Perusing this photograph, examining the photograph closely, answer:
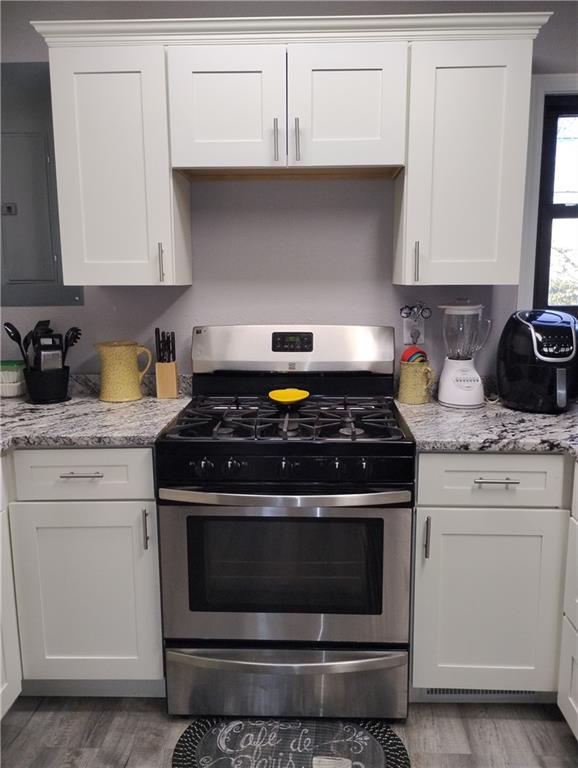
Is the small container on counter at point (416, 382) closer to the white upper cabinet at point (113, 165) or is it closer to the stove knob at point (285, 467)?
the stove knob at point (285, 467)

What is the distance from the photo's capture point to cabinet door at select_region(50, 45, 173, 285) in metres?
1.95

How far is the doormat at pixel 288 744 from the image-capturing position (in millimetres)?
1737

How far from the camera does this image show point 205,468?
5.88 feet

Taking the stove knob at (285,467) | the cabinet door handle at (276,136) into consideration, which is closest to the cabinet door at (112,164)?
the cabinet door handle at (276,136)

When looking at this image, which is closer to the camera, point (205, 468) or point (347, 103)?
point (205, 468)

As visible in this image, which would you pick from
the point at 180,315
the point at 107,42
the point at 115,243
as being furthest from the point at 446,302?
the point at 107,42

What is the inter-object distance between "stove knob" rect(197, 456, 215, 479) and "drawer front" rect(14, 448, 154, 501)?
0.16m

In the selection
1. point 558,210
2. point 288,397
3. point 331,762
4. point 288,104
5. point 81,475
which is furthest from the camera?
point 558,210

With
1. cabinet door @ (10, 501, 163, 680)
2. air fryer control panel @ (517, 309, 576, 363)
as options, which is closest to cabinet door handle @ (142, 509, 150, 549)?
cabinet door @ (10, 501, 163, 680)

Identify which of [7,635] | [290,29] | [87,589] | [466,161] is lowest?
[7,635]

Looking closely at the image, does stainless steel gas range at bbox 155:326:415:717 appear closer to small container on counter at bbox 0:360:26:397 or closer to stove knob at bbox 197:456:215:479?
stove knob at bbox 197:456:215:479

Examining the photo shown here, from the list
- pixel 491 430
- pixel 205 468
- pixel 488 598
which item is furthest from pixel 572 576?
pixel 205 468

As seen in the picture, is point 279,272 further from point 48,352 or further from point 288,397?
point 48,352

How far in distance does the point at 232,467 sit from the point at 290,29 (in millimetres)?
1401
